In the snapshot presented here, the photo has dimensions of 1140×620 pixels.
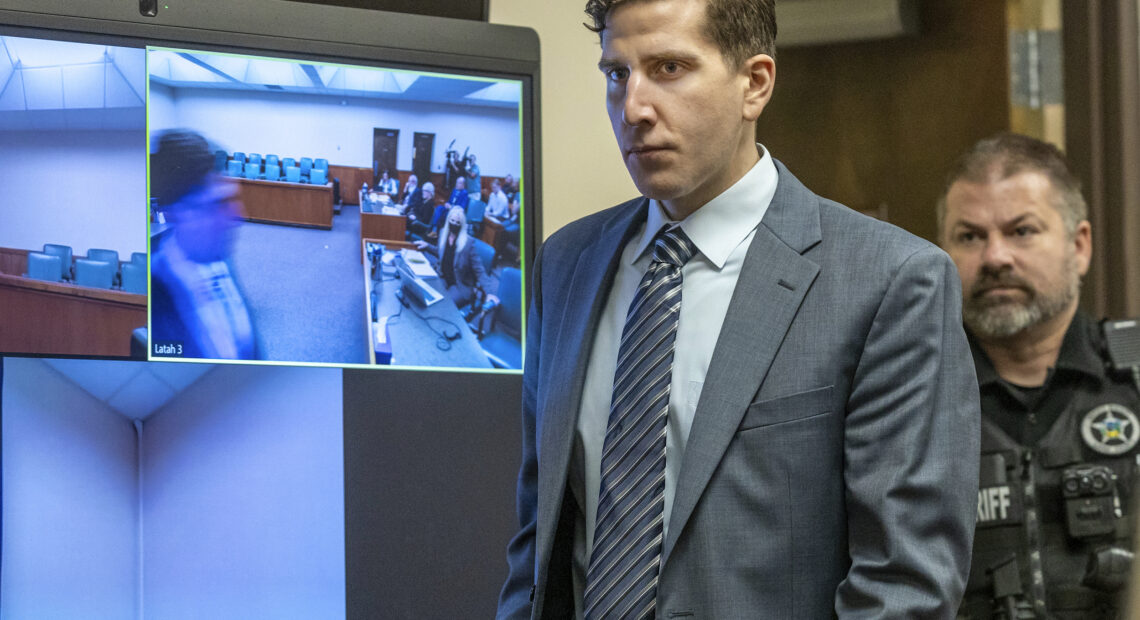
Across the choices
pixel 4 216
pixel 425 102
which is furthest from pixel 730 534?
pixel 4 216

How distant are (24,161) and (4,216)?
0.29 ft

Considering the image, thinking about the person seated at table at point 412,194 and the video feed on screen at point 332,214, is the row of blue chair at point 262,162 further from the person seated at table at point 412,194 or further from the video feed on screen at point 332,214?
the person seated at table at point 412,194

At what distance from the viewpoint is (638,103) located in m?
1.32

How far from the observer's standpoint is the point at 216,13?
1.91 meters

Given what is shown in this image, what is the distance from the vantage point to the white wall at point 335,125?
1.89 m

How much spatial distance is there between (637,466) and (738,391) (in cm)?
14

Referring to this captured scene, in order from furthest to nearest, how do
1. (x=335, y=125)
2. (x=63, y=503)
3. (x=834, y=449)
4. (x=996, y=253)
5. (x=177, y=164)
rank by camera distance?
(x=996, y=253)
(x=335, y=125)
(x=177, y=164)
(x=63, y=503)
(x=834, y=449)

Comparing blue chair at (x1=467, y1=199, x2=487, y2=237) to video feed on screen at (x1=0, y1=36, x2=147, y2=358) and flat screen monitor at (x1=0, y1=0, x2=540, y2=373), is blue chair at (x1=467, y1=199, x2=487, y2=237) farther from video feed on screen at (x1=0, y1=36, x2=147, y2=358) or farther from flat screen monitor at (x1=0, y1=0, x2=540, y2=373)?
video feed on screen at (x1=0, y1=36, x2=147, y2=358)

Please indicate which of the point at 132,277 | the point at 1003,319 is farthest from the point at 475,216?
the point at 1003,319

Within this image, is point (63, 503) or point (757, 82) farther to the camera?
point (63, 503)

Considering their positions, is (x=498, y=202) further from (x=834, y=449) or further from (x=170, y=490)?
(x=834, y=449)

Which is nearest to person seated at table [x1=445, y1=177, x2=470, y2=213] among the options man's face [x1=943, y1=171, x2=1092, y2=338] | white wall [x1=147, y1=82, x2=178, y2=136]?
white wall [x1=147, y1=82, x2=178, y2=136]

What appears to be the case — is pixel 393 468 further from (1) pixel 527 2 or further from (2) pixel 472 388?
(1) pixel 527 2

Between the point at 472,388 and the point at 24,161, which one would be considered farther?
the point at 472,388
